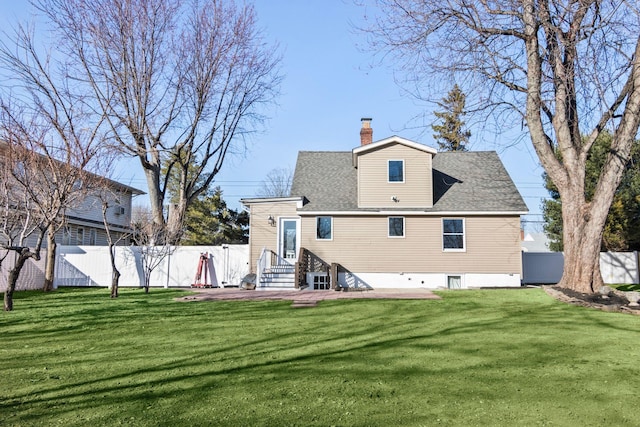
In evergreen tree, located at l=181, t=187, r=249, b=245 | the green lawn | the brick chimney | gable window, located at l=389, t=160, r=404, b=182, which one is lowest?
the green lawn

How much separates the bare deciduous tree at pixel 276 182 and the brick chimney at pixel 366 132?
73.1ft

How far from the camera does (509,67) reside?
39.2ft

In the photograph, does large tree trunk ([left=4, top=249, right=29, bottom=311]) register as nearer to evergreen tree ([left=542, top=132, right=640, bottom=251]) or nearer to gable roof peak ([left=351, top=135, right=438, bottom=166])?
gable roof peak ([left=351, top=135, right=438, bottom=166])

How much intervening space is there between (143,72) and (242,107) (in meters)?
5.30

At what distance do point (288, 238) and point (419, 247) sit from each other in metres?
5.18

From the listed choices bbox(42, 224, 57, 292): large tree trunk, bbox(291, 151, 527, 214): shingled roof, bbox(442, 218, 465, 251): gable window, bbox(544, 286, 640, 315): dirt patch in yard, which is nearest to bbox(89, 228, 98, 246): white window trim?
bbox(42, 224, 57, 292): large tree trunk

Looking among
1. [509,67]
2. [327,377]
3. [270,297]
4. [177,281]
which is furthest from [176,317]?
[509,67]

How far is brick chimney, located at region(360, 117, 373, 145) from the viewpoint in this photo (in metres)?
20.1

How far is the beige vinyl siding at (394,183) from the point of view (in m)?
16.7

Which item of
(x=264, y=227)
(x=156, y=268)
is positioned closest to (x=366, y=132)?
(x=264, y=227)

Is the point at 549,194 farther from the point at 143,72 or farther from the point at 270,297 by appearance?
the point at 143,72

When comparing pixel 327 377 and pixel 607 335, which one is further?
pixel 607 335

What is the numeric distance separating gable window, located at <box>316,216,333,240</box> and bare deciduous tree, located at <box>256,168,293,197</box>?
25413mm

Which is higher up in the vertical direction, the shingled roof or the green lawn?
the shingled roof
